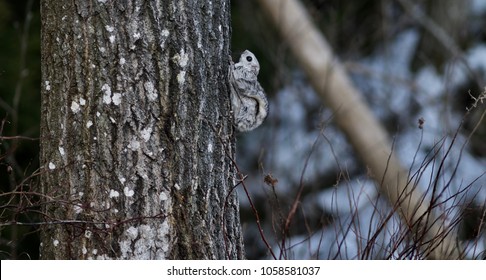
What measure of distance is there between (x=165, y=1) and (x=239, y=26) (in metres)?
4.16

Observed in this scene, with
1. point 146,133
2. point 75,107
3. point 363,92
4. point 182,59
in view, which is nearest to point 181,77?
point 182,59

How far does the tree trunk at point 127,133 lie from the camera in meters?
2.64

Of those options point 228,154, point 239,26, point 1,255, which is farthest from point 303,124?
point 228,154

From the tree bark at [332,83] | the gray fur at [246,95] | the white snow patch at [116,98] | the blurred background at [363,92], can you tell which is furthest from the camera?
the blurred background at [363,92]

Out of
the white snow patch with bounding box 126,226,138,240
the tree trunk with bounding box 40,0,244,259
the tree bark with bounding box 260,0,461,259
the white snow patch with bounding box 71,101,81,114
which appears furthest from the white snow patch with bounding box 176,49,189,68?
the tree bark with bounding box 260,0,461,259

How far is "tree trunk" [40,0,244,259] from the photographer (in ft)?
8.66

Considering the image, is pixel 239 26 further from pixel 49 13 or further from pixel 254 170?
pixel 49 13

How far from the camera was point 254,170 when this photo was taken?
7.57 metres

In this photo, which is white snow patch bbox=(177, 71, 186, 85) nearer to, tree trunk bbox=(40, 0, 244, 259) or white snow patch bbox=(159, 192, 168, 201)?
tree trunk bbox=(40, 0, 244, 259)

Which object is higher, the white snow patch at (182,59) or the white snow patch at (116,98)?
the white snow patch at (182,59)

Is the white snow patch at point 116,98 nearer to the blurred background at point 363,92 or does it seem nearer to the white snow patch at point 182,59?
the white snow patch at point 182,59

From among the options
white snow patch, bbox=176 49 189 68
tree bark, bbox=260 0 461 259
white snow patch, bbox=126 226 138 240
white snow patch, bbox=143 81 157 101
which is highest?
tree bark, bbox=260 0 461 259

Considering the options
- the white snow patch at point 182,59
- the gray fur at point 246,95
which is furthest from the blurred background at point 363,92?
the white snow patch at point 182,59

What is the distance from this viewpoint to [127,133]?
2.64 m
